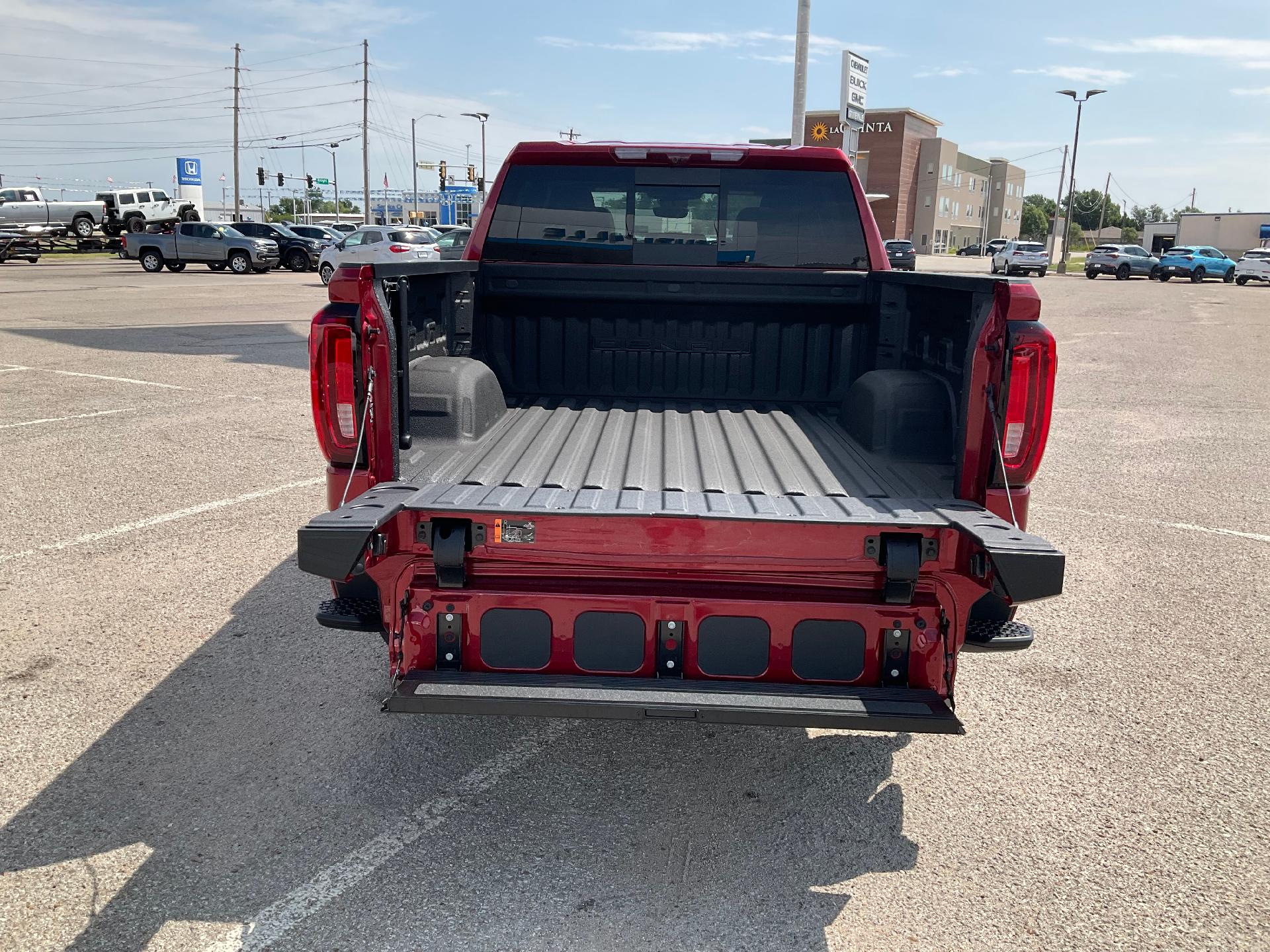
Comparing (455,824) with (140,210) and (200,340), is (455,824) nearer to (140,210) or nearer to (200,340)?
(200,340)

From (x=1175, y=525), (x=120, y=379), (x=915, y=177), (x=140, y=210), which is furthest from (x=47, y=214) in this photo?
(x=915, y=177)

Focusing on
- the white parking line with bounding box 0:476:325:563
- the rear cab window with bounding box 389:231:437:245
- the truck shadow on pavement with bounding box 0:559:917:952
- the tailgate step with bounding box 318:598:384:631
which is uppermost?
the rear cab window with bounding box 389:231:437:245

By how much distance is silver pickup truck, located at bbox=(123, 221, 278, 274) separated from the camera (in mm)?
35219

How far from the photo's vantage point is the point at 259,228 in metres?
36.4

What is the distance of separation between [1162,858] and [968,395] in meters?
1.60

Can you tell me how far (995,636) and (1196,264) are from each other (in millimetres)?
53166

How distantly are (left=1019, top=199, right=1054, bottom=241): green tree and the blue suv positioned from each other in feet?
344

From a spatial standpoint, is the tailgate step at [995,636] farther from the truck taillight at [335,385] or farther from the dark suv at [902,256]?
the dark suv at [902,256]

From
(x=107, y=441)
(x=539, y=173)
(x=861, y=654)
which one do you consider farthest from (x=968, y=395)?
(x=107, y=441)

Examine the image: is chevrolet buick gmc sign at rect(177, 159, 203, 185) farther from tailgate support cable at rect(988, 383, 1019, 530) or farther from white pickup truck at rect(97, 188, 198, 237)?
tailgate support cable at rect(988, 383, 1019, 530)

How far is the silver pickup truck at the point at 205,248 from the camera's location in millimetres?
35219

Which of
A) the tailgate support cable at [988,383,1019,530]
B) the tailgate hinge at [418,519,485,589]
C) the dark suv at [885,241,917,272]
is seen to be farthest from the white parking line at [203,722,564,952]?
the dark suv at [885,241,917,272]

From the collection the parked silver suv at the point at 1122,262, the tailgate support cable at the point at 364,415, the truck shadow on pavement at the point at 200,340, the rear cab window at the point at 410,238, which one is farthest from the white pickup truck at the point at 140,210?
the tailgate support cable at the point at 364,415

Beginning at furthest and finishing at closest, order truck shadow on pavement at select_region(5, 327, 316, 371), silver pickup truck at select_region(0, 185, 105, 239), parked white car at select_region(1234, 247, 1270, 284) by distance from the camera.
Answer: parked white car at select_region(1234, 247, 1270, 284) → silver pickup truck at select_region(0, 185, 105, 239) → truck shadow on pavement at select_region(5, 327, 316, 371)
